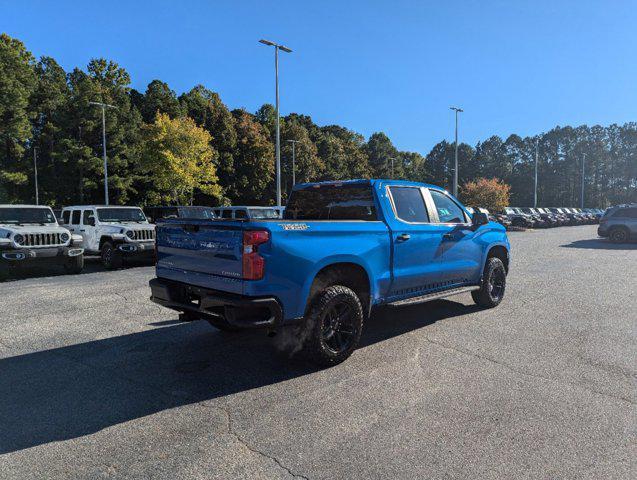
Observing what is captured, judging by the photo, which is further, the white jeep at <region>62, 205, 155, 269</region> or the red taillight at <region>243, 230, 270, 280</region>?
the white jeep at <region>62, 205, 155, 269</region>

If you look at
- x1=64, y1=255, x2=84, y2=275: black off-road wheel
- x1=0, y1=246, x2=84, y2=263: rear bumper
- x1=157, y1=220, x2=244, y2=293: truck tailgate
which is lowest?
x1=64, y1=255, x2=84, y2=275: black off-road wheel

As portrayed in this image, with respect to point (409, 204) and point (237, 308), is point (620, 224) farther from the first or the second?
point (237, 308)

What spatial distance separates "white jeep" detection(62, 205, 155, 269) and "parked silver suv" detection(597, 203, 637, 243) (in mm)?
19675

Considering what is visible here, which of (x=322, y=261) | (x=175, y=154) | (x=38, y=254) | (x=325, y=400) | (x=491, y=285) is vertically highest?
(x=175, y=154)

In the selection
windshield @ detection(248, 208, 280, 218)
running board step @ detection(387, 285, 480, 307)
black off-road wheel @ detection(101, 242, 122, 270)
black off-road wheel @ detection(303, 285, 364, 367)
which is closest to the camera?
black off-road wheel @ detection(303, 285, 364, 367)

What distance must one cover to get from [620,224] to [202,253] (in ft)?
71.7

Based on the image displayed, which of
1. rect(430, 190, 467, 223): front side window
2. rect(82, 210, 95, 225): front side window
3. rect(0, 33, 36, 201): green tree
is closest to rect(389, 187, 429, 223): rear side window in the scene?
rect(430, 190, 467, 223): front side window

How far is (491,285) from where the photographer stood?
24.1ft

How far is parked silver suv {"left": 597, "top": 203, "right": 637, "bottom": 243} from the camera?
810 inches

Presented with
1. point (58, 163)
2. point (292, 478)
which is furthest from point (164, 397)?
point (58, 163)

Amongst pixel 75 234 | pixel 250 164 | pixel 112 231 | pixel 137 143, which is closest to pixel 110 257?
pixel 112 231

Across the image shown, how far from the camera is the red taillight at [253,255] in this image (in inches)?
161

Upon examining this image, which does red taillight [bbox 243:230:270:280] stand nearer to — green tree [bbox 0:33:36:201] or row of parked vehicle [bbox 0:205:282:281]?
row of parked vehicle [bbox 0:205:282:281]

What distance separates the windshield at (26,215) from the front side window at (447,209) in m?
10.8
